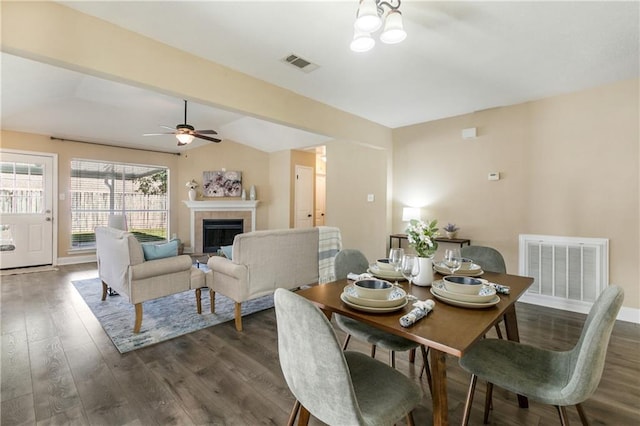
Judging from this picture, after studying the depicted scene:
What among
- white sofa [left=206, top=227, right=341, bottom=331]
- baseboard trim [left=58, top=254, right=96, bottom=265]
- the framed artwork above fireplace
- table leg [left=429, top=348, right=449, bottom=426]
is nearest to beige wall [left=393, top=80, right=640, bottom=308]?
white sofa [left=206, top=227, right=341, bottom=331]

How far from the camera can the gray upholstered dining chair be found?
1.11 meters

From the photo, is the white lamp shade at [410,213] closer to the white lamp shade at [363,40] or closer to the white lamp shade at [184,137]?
the white lamp shade at [363,40]

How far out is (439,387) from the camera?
3.69 feet

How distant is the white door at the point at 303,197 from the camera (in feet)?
23.0

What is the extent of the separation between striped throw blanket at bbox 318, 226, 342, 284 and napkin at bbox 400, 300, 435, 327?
2319 millimetres

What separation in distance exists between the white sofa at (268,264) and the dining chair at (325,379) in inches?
72.0

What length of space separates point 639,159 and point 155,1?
458 centimetres

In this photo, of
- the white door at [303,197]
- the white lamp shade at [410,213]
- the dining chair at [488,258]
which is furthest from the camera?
the white door at [303,197]

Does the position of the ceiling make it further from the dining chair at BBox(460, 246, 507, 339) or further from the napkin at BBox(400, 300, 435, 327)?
the napkin at BBox(400, 300, 435, 327)

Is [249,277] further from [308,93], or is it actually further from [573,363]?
[573,363]

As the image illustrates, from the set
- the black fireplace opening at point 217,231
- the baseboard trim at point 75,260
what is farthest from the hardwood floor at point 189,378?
the black fireplace opening at point 217,231

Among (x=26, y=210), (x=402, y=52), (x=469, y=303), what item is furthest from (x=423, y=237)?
(x=26, y=210)

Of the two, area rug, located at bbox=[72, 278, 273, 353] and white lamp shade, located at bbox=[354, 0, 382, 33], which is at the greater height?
white lamp shade, located at bbox=[354, 0, 382, 33]

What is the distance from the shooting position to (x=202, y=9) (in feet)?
6.46
